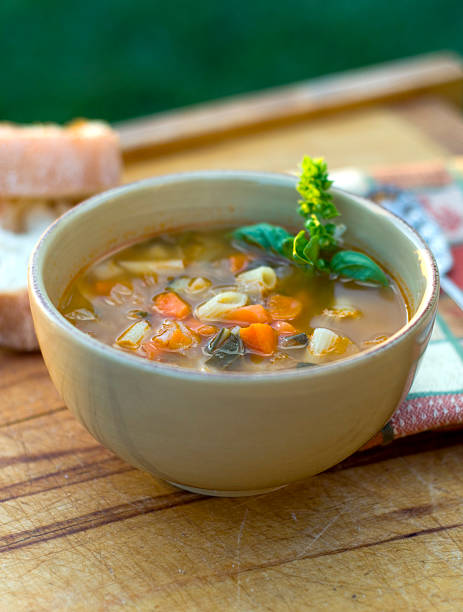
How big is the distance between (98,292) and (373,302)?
0.69 metres

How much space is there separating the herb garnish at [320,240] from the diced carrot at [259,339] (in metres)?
0.28

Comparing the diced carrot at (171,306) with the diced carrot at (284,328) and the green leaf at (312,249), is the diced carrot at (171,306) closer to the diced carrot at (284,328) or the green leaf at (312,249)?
the diced carrot at (284,328)

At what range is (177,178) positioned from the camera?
2016 mm

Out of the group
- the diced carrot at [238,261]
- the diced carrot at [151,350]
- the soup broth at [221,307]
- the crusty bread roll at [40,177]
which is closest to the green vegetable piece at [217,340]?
the soup broth at [221,307]

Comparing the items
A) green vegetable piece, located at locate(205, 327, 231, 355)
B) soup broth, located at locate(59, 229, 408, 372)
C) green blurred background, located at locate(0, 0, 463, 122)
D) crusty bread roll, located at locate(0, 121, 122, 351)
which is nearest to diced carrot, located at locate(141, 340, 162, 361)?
soup broth, located at locate(59, 229, 408, 372)

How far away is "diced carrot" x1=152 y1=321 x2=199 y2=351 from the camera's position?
5.62ft

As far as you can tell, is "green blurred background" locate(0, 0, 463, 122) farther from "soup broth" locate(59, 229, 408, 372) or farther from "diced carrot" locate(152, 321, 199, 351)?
"diced carrot" locate(152, 321, 199, 351)

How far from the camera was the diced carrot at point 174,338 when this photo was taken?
171 centimetres

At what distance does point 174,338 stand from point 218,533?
435 millimetres

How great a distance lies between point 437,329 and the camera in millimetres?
2139

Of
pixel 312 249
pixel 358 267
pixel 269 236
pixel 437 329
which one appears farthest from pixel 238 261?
pixel 437 329

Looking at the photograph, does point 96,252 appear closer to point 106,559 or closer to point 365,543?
point 106,559

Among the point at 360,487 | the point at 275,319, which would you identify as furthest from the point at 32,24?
the point at 360,487

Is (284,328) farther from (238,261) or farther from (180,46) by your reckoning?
(180,46)
